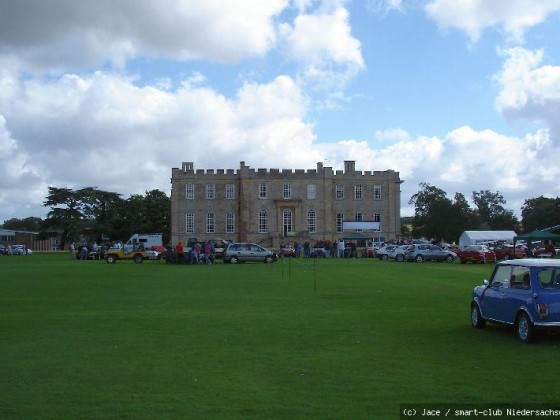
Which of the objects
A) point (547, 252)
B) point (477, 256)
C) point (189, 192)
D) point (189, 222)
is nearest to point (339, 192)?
point (189, 192)

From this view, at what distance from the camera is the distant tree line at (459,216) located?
343ft

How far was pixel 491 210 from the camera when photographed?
139000 millimetres

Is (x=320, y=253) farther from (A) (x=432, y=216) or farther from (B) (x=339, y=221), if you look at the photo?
(A) (x=432, y=216)

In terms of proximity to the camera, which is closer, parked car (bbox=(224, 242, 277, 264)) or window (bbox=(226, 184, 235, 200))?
parked car (bbox=(224, 242, 277, 264))

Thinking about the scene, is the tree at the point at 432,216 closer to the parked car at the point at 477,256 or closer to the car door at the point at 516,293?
the parked car at the point at 477,256

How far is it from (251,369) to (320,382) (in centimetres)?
120

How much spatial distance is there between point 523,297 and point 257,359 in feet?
16.3

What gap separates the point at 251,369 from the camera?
948cm

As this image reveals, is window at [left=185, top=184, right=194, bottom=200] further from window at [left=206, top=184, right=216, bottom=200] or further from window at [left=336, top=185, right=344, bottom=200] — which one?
window at [left=336, top=185, right=344, bottom=200]

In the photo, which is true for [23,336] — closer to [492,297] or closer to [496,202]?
[492,297]

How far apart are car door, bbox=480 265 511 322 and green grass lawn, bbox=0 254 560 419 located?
0.41m

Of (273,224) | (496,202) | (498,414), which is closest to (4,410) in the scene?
(498,414)

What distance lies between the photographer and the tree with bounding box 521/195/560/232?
10372cm

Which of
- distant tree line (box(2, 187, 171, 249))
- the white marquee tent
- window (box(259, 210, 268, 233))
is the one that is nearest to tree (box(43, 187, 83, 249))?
distant tree line (box(2, 187, 171, 249))
